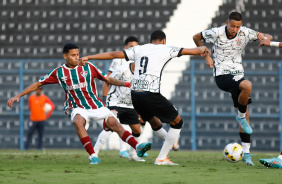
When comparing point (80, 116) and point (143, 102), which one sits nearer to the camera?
point (143, 102)

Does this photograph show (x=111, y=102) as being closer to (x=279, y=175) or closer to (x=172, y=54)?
(x=172, y=54)

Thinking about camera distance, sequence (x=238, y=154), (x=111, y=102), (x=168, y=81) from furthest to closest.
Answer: (x=168, y=81) < (x=111, y=102) < (x=238, y=154)

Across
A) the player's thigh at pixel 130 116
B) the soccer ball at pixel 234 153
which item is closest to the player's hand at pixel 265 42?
the soccer ball at pixel 234 153

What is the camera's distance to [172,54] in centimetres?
714

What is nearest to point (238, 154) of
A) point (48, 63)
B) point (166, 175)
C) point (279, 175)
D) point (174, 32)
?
point (279, 175)

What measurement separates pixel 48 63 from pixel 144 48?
28.6 ft

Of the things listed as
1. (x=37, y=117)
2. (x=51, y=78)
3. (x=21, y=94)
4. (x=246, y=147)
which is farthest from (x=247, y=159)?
(x=37, y=117)

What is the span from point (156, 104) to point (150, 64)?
Answer: 1.73 feet

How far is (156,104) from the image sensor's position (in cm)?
709

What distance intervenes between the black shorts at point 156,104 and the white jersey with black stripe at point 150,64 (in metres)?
0.08

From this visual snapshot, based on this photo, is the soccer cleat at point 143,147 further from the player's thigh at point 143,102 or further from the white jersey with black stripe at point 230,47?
the white jersey with black stripe at point 230,47

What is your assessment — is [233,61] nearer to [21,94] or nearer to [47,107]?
[21,94]

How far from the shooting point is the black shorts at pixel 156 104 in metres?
7.08

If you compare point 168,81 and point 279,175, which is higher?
point 168,81
